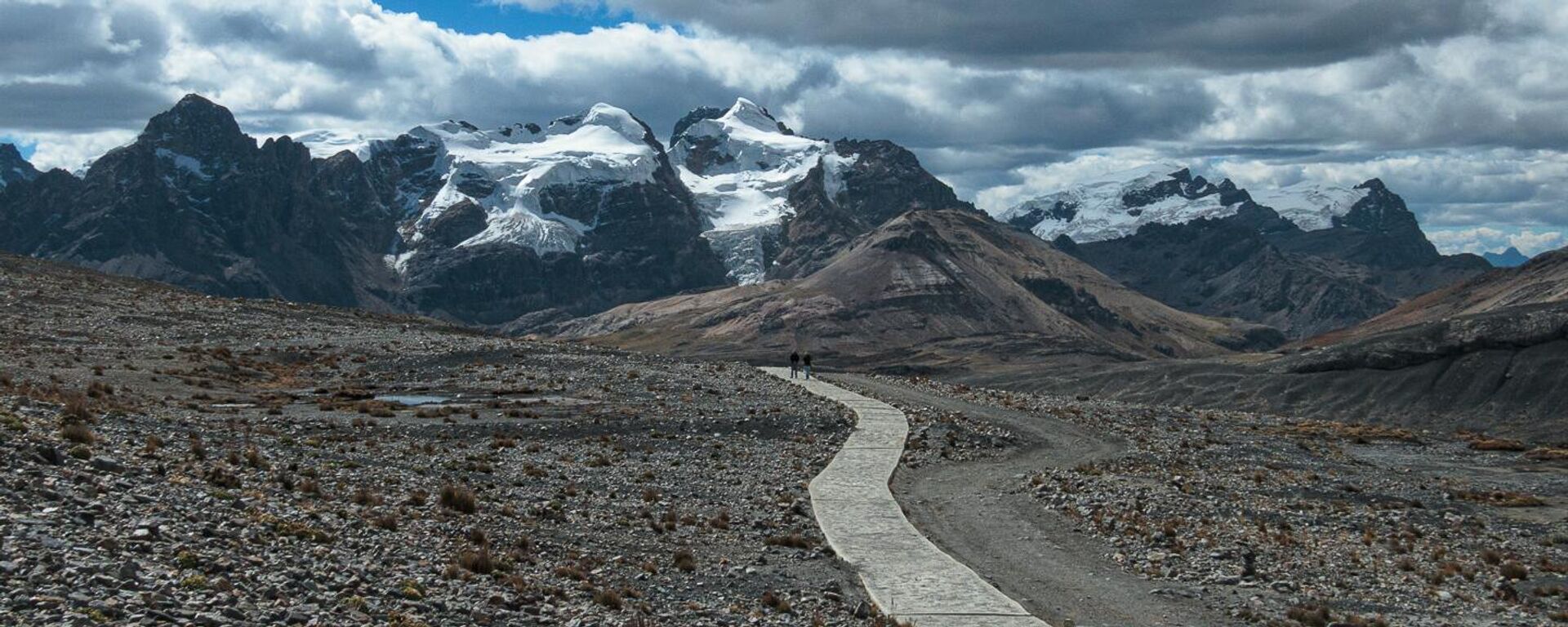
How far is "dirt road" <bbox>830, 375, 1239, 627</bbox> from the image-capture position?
30.4m

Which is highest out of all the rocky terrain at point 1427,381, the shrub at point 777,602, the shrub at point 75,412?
the shrub at point 75,412

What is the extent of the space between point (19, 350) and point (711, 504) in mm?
49647

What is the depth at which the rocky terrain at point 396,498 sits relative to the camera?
23109 mm

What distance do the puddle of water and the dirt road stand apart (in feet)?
93.0

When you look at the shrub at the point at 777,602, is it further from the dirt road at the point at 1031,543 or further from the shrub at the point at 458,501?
the shrub at the point at 458,501

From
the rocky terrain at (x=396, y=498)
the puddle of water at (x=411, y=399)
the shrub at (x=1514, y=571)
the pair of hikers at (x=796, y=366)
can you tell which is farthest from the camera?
the pair of hikers at (x=796, y=366)

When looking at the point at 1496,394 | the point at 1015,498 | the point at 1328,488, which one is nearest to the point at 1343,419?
the point at 1496,394

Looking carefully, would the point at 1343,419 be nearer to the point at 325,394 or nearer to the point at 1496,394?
the point at 1496,394

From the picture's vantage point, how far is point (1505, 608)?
3219 centimetres

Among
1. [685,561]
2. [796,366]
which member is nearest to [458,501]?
[685,561]

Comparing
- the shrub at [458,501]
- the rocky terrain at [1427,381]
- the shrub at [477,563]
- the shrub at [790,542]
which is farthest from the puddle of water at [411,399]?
the rocky terrain at [1427,381]

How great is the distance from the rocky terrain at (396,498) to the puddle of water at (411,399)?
276 millimetres

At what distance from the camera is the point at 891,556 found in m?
34.4

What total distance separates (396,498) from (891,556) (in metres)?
12.1
